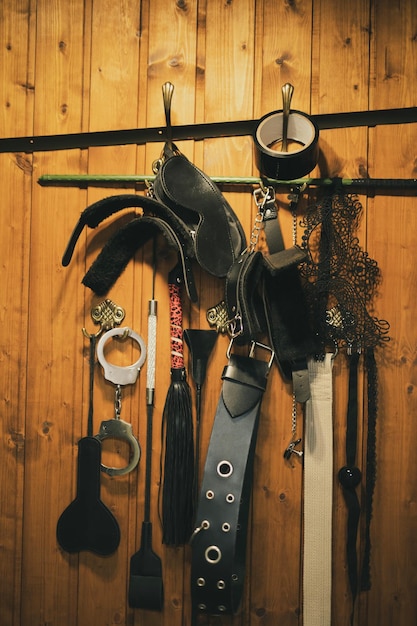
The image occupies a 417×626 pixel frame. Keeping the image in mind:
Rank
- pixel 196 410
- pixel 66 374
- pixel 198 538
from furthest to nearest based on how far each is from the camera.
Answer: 1. pixel 66 374
2. pixel 196 410
3. pixel 198 538

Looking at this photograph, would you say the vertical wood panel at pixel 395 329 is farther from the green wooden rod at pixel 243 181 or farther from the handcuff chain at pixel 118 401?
the handcuff chain at pixel 118 401

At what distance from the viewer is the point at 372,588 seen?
1.36 meters

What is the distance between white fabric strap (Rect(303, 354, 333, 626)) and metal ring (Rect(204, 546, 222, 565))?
0.75 feet

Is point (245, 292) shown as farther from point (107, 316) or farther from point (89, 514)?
point (89, 514)

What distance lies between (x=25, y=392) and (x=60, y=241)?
459 mm

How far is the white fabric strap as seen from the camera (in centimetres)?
134

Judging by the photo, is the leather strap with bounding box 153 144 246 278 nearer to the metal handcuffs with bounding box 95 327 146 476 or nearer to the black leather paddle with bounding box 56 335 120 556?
the metal handcuffs with bounding box 95 327 146 476

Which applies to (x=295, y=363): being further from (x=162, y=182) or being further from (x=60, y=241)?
(x=60, y=241)

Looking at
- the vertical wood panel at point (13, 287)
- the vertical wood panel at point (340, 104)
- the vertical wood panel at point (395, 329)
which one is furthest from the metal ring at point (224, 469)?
the vertical wood panel at point (13, 287)

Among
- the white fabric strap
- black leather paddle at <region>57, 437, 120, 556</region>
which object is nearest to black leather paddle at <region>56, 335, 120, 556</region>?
black leather paddle at <region>57, 437, 120, 556</region>

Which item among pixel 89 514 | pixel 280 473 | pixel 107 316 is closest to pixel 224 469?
pixel 280 473

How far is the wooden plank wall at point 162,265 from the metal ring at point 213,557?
4.9 inches

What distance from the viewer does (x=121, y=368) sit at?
1.46 metres

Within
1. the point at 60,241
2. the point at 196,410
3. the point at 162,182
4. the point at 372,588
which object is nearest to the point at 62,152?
the point at 60,241
